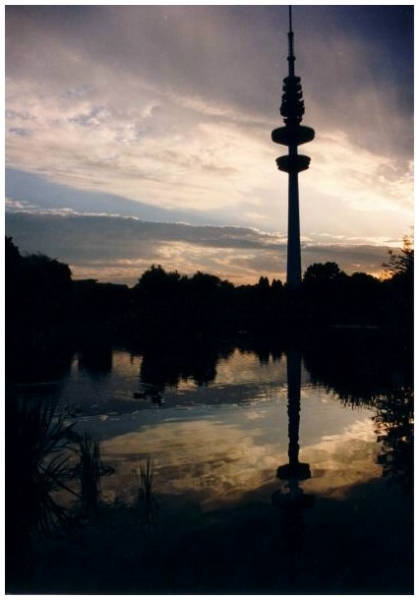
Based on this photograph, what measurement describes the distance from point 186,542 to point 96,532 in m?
1.23

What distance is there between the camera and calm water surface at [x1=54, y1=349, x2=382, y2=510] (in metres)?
10.1

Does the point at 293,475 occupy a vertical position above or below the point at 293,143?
below

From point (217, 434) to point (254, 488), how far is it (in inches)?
158

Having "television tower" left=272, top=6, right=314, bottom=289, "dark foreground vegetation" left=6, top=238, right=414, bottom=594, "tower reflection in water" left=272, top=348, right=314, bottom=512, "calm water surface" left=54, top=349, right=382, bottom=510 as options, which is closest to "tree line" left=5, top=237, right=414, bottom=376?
"television tower" left=272, top=6, right=314, bottom=289

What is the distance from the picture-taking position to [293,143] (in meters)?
73.5

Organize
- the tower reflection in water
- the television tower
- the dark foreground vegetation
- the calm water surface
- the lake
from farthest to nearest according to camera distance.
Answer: the television tower → the calm water surface → the tower reflection in water → the lake → the dark foreground vegetation

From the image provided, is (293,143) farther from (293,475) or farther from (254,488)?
(254,488)

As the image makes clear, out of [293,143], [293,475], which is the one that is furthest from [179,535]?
[293,143]

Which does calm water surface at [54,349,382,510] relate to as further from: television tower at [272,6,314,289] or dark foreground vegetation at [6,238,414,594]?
television tower at [272,6,314,289]

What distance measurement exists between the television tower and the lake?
52.5 meters

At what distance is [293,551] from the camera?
25.2 feet

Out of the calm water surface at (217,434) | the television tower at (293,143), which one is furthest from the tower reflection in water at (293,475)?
the television tower at (293,143)

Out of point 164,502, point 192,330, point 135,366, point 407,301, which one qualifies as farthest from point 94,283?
point 164,502

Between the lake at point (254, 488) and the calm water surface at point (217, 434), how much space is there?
4 centimetres
